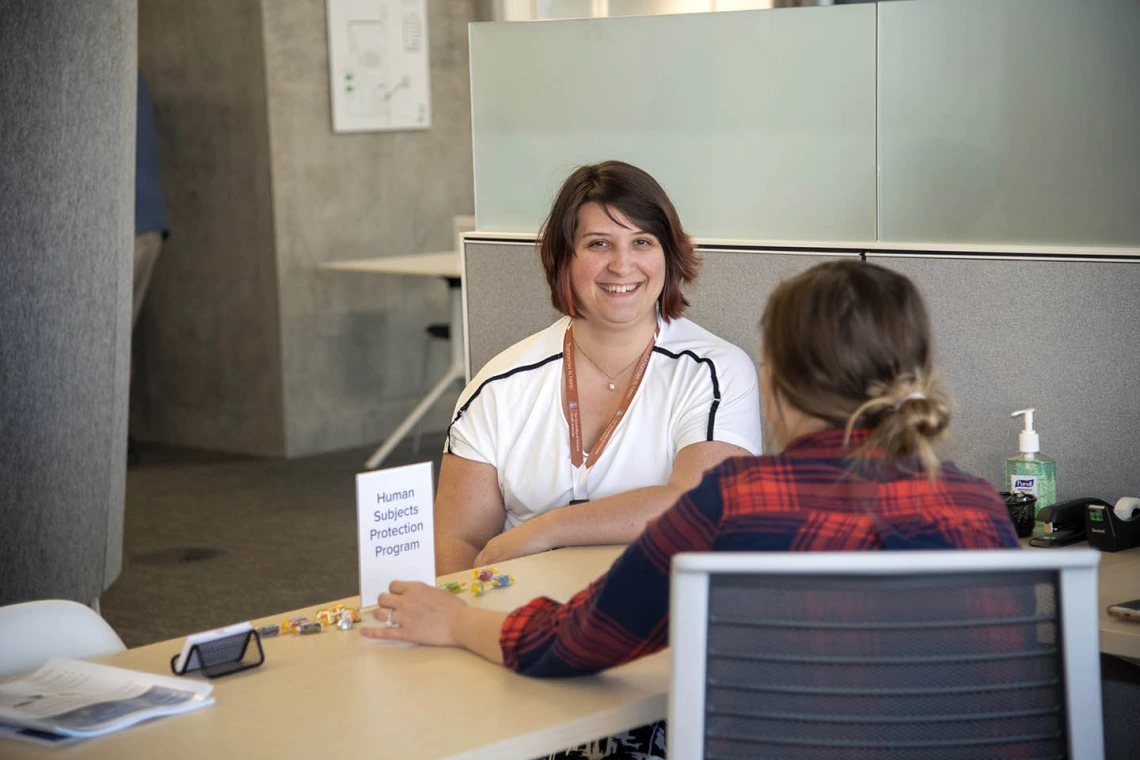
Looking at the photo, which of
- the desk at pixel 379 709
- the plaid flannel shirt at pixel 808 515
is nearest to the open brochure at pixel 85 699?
the desk at pixel 379 709

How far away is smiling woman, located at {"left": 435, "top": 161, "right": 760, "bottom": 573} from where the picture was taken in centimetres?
223

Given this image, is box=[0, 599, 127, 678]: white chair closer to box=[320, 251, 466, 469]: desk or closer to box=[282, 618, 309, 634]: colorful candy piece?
box=[282, 618, 309, 634]: colorful candy piece

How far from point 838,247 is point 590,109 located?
66cm

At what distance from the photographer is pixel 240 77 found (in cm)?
600

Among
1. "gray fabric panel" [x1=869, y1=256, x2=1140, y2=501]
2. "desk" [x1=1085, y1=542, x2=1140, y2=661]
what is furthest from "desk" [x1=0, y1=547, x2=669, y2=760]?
"gray fabric panel" [x1=869, y1=256, x2=1140, y2=501]

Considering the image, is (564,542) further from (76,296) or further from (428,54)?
(428,54)

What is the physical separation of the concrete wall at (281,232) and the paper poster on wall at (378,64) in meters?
0.06

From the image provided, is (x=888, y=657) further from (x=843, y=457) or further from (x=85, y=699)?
(x=85, y=699)

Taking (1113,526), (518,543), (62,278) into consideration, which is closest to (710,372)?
(518,543)

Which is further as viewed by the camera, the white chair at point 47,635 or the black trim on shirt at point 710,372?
the black trim on shirt at point 710,372

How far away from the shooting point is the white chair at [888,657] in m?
1.15

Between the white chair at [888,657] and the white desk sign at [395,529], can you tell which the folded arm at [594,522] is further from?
the white chair at [888,657]

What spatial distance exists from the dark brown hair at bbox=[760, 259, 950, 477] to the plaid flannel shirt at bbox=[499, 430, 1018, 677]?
24mm

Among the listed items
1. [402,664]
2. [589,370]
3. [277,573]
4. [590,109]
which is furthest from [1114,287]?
[277,573]
